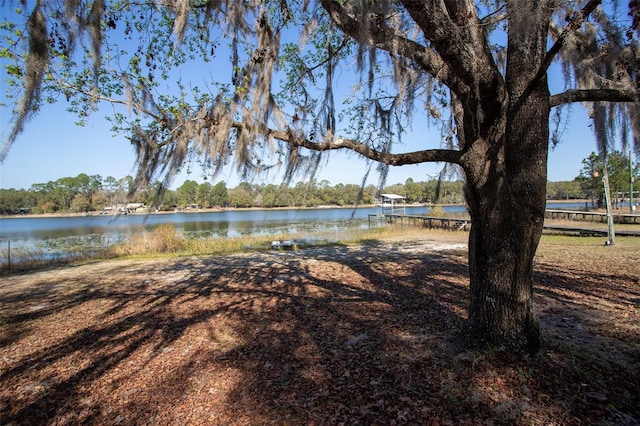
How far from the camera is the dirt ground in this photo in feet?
7.39

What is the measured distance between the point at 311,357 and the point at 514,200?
2241mm

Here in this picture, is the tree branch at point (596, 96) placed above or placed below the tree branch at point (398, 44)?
below

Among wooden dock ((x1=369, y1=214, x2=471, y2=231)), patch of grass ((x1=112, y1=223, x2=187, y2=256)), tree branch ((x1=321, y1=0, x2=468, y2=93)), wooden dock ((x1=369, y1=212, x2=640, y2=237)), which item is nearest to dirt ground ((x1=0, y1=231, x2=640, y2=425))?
tree branch ((x1=321, y1=0, x2=468, y2=93))

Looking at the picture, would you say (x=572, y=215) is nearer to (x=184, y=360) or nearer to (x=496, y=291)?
(x=496, y=291)

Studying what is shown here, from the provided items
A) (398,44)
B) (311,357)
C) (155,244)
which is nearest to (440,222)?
(155,244)

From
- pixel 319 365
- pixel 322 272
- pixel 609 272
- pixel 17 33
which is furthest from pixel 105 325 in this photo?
pixel 609 272

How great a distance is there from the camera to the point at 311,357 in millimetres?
3068

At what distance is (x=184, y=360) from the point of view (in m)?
3.13

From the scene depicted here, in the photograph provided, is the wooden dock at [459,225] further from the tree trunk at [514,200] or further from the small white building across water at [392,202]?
the tree trunk at [514,200]

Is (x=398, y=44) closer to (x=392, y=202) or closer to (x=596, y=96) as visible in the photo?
(x=596, y=96)

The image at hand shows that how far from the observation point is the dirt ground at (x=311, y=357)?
225 cm

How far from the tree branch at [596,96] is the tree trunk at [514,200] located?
14 cm

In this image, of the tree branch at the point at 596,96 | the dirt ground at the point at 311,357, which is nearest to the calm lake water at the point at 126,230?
the dirt ground at the point at 311,357

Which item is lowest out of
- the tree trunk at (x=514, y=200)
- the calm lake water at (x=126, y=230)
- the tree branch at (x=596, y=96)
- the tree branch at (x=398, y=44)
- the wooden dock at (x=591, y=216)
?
the calm lake water at (x=126, y=230)
